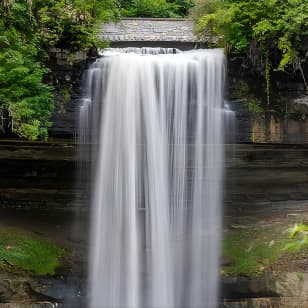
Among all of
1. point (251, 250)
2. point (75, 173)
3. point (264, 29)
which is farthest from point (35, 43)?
point (251, 250)

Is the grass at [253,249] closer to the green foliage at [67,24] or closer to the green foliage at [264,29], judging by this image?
the green foliage at [264,29]

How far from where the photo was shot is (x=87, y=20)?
10070mm

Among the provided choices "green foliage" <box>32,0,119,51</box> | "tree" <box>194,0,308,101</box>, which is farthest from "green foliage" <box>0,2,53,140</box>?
"tree" <box>194,0,308,101</box>

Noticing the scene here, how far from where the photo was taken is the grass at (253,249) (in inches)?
376

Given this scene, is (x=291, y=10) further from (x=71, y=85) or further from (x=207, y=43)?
(x=71, y=85)

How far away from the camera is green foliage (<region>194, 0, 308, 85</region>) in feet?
30.4

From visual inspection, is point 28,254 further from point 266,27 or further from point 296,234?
point 296,234

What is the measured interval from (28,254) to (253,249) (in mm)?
4739

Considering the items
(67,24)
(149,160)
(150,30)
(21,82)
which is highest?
(150,30)

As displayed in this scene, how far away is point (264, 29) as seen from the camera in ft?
30.4

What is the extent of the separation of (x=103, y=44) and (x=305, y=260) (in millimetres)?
6110

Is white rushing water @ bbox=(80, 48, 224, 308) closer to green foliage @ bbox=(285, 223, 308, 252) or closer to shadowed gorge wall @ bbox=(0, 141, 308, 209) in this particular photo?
shadowed gorge wall @ bbox=(0, 141, 308, 209)

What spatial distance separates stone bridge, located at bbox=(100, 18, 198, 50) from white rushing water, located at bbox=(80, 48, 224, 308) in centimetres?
195

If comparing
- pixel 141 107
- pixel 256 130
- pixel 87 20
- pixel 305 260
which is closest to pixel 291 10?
pixel 256 130
